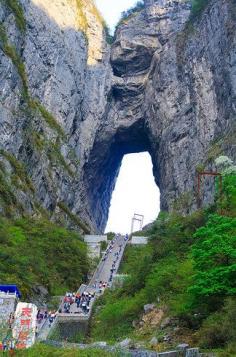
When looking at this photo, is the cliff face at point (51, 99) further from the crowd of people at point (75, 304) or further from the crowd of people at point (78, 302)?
the crowd of people at point (78, 302)

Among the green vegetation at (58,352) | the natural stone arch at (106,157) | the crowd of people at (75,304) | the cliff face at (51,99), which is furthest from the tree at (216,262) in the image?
the natural stone arch at (106,157)

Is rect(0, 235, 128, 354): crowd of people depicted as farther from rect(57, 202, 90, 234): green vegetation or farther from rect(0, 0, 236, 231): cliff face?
rect(57, 202, 90, 234): green vegetation

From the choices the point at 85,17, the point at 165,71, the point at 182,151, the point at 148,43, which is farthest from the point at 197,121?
the point at 85,17

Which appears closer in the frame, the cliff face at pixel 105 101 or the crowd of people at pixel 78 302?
the crowd of people at pixel 78 302

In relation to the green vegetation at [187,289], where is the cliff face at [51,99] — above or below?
above

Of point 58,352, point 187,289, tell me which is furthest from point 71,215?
point 58,352

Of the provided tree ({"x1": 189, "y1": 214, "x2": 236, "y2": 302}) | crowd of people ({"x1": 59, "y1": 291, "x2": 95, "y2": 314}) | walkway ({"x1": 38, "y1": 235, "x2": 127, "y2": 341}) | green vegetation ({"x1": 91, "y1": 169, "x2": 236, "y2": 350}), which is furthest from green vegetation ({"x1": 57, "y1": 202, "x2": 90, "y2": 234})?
tree ({"x1": 189, "y1": 214, "x2": 236, "y2": 302})

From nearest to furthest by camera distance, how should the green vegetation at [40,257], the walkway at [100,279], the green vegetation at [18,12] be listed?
the walkway at [100,279] < the green vegetation at [40,257] < the green vegetation at [18,12]

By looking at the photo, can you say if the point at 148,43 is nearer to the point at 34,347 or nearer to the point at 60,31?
the point at 60,31
